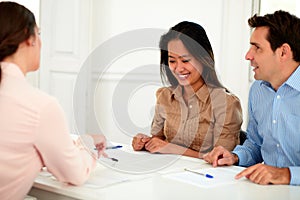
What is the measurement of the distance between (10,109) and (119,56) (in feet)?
9.12

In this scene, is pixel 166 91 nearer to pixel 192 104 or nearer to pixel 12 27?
pixel 192 104

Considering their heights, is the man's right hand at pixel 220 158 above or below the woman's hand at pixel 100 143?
below

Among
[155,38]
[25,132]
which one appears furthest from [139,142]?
[155,38]

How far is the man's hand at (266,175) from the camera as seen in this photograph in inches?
63.3

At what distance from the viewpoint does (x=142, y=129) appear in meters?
2.87

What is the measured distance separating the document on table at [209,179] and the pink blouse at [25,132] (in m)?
0.42

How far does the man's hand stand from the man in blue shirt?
24 cm

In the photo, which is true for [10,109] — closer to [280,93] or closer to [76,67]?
[280,93]

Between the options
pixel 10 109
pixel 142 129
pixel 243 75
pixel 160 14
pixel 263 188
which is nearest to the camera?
pixel 10 109

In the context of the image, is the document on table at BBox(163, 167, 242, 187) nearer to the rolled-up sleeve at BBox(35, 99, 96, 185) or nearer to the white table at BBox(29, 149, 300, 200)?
the white table at BBox(29, 149, 300, 200)

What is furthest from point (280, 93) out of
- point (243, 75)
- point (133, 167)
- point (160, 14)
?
point (160, 14)

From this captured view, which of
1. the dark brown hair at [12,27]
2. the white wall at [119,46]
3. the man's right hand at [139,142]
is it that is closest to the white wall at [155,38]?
the white wall at [119,46]

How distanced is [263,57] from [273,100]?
19 cm

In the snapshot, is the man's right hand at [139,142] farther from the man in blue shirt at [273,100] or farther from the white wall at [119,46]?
the white wall at [119,46]
